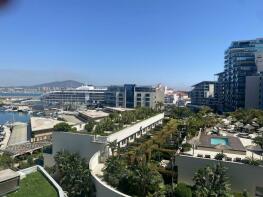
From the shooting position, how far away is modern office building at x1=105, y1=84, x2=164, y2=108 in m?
87.9

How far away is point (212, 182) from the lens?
16.9 meters

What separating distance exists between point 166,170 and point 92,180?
5.85 metres

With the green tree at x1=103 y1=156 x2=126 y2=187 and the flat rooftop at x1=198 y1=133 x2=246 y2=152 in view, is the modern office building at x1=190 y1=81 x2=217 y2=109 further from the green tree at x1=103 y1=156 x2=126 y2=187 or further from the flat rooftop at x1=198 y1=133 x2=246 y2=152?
the green tree at x1=103 y1=156 x2=126 y2=187

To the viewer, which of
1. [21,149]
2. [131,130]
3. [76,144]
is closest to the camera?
[76,144]

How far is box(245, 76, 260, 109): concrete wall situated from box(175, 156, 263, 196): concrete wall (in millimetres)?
48101

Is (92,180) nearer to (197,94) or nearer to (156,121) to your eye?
(156,121)

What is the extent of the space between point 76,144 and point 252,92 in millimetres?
48126

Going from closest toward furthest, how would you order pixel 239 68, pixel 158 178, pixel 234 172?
pixel 158 178, pixel 234 172, pixel 239 68

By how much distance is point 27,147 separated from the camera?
4209 cm

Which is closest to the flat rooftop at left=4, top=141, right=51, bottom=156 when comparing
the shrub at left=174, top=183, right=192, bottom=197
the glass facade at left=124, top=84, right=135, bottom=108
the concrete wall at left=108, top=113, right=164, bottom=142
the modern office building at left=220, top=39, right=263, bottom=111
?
the concrete wall at left=108, top=113, right=164, bottom=142

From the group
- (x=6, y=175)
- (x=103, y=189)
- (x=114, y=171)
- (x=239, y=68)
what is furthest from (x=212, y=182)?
(x=239, y=68)

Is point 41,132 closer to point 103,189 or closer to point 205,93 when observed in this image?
point 103,189

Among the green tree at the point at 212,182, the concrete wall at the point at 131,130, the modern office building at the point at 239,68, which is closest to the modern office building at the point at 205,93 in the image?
the modern office building at the point at 239,68

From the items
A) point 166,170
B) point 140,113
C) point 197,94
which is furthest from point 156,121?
point 197,94
